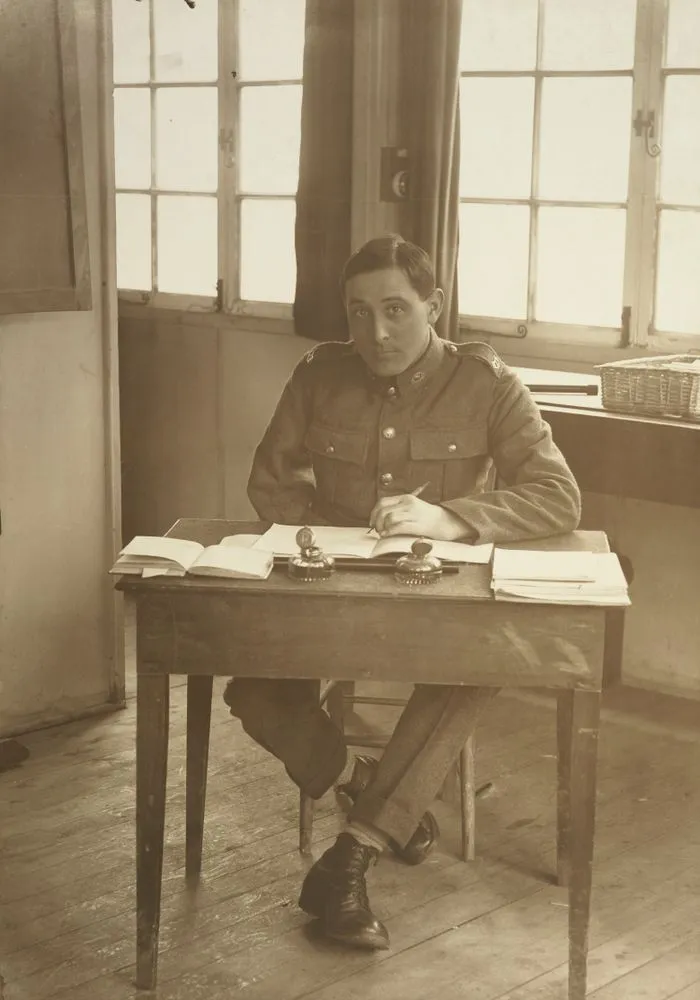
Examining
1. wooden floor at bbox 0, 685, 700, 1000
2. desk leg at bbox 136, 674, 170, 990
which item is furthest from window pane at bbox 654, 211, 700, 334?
desk leg at bbox 136, 674, 170, 990

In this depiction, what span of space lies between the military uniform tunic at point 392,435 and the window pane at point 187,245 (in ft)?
7.22

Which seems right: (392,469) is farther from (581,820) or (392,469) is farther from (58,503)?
(58,503)

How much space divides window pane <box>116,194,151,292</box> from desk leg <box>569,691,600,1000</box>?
354cm

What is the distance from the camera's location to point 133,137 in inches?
215

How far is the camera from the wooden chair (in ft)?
10.2

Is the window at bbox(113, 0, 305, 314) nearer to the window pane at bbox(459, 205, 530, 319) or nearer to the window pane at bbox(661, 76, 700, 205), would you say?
the window pane at bbox(459, 205, 530, 319)

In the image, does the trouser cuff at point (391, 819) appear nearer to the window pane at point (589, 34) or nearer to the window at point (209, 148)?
the window pane at point (589, 34)

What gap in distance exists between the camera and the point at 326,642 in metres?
2.46

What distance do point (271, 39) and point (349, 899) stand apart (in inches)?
129

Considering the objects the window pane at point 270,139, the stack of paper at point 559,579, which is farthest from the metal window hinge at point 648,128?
the stack of paper at point 559,579

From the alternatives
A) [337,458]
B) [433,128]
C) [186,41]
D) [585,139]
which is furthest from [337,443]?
[186,41]

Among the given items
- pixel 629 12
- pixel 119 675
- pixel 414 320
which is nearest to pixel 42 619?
pixel 119 675

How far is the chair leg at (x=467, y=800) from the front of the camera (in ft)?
10.1

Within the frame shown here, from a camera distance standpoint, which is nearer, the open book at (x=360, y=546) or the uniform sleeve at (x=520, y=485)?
the open book at (x=360, y=546)
